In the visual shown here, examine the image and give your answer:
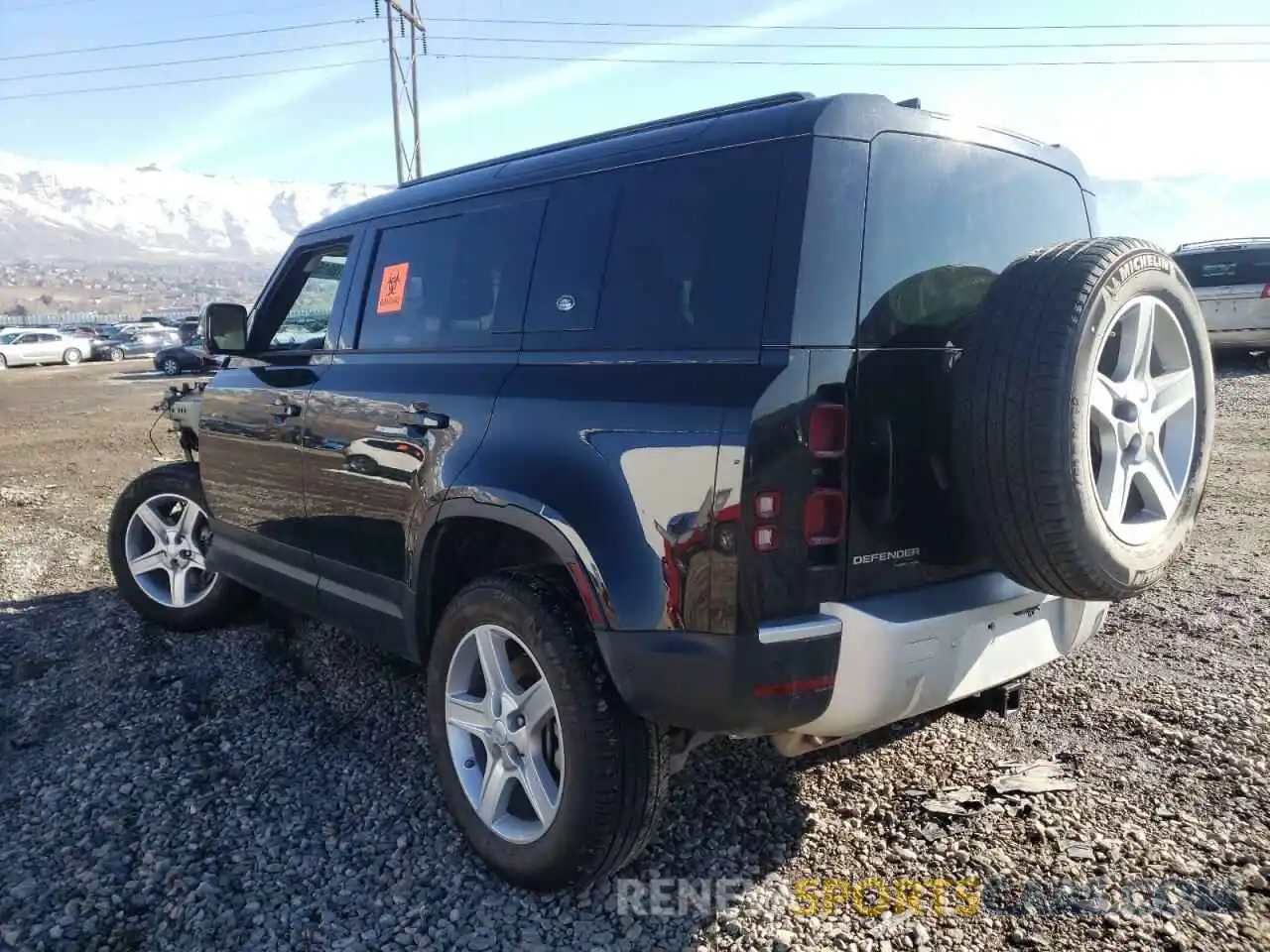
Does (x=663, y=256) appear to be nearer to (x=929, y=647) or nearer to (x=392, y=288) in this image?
(x=929, y=647)

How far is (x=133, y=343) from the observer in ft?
123

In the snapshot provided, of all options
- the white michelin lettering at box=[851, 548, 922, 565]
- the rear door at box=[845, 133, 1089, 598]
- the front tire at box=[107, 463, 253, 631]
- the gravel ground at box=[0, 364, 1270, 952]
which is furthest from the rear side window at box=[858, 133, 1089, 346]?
the front tire at box=[107, 463, 253, 631]

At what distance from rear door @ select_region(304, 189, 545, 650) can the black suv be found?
0.9 inches

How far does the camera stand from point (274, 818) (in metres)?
3.02

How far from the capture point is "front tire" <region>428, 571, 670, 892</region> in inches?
94.7

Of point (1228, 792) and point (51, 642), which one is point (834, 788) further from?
point (51, 642)

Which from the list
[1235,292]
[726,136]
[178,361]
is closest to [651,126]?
[726,136]

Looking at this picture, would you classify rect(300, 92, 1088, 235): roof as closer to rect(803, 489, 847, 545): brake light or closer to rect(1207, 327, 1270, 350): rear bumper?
rect(803, 489, 847, 545): brake light

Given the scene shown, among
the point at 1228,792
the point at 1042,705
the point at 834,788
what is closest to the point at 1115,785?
the point at 1228,792

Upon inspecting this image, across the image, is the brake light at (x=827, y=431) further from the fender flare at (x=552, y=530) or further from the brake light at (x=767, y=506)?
the fender flare at (x=552, y=530)

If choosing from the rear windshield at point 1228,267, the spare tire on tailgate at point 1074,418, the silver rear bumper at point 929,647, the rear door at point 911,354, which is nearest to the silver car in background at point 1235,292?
the rear windshield at point 1228,267

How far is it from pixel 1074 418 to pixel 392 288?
2372mm

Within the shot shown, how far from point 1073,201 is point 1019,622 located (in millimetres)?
1449

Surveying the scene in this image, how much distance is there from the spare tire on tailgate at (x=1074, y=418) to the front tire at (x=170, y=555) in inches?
149
